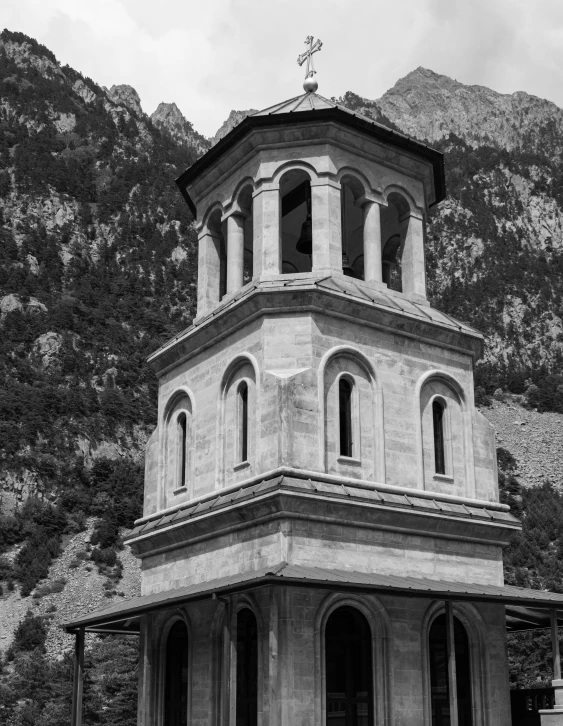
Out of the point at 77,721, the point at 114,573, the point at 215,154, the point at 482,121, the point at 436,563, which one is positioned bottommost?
the point at 77,721

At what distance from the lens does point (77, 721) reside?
725 inches

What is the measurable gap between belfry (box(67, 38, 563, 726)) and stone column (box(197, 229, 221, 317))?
5 centimetres

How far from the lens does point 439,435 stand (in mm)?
19156

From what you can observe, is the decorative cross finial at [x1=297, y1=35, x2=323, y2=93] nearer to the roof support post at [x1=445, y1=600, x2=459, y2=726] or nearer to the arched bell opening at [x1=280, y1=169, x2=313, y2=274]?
the arched bell opening at [x1=280, y1=169, x2=313, y2=274]

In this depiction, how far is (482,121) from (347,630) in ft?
470

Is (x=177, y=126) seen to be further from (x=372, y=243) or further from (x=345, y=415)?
(x=345, y=415)

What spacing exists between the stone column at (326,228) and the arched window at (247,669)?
6718 millimetres

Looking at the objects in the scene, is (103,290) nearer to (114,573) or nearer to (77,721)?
(114,573)

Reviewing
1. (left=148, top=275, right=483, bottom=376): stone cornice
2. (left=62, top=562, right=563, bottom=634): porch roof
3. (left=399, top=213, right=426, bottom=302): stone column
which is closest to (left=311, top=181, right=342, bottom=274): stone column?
(left=148, top=275, right=483, bottom=376): stone cornice

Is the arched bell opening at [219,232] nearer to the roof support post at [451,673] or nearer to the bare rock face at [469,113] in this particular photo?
the roof support post at [451,673]

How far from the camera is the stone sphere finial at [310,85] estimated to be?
20.8 metres

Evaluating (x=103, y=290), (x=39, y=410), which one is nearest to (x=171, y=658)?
(x=39, y=410)

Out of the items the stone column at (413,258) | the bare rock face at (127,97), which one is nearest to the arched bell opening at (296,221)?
the stone column at (413,258)

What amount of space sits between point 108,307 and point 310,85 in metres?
57.6
